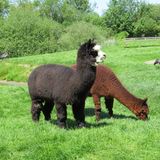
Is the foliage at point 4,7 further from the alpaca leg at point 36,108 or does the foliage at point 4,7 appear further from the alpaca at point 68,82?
the alpaca at point 68,82

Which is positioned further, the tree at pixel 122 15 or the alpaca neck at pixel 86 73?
the tree at pixel 122 15

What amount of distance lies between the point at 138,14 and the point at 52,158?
352ft

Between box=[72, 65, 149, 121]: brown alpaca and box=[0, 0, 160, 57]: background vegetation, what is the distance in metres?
19.6

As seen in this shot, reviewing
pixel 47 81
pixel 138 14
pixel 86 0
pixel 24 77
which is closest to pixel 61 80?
pixel 47 81

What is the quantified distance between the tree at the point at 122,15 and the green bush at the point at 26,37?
46721 mm

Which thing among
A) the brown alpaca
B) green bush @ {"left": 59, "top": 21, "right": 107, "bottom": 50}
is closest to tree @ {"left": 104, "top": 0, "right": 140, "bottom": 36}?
green bush @ {"left": 59, "top": 21, "right": 107, "bottom": 50}

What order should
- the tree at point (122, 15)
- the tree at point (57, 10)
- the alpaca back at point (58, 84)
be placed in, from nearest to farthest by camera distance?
1. the alpaca back at point (58, 84)
2. the tree at point (57, 10)
3. the tree at point (122, 15)

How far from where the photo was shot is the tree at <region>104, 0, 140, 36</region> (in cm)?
10612

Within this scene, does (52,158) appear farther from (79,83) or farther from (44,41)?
(44,41)

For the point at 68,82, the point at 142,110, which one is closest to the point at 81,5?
the point at 142,110

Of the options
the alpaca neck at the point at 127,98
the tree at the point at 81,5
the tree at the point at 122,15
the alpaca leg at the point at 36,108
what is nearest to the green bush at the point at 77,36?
the tree at the point at 122,15

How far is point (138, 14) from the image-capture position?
11262 cm

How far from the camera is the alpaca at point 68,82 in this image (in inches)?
400

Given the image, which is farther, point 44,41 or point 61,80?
point 44,41
